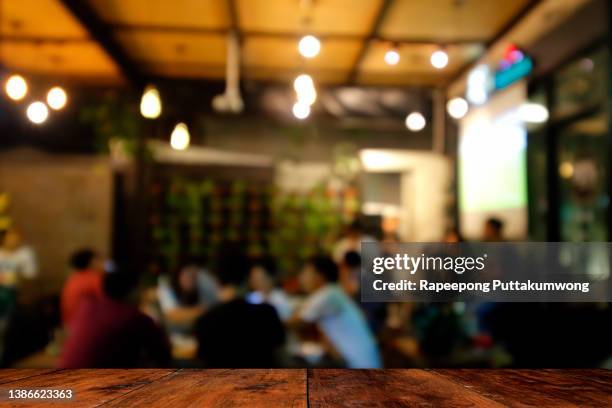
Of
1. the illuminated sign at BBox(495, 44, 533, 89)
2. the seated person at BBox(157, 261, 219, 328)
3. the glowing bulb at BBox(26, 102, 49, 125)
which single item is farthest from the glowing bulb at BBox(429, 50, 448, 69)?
the glowing bulb at BBox(26, 102, 49, 125)

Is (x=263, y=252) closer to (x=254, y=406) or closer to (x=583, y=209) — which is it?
(x=583, y=209)

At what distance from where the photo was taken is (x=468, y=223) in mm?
7828

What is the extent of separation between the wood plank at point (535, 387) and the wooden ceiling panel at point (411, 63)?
5.33 metres

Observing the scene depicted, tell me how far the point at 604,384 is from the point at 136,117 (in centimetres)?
732

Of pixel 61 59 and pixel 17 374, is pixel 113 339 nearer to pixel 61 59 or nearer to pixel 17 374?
pixel 17 374

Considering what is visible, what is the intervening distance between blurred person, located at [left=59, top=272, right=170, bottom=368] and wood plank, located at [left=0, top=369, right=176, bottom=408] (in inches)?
56.7

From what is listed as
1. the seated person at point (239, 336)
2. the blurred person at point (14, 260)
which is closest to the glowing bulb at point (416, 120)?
the seated person at point (239, 336)

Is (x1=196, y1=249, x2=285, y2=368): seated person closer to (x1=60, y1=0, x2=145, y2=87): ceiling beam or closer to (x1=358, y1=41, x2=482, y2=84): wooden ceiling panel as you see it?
(x1=60, y1=0, x2=145, y2=87): ceiling beam

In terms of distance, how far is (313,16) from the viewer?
572 cm

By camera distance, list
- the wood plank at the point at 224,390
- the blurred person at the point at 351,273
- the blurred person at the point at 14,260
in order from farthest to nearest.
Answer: the blurred person at the point at 14,260, the blurred person at the point at 351,273, the wood plank at the point at 224,390

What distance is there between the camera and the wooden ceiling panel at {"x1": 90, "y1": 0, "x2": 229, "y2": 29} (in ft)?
18.2

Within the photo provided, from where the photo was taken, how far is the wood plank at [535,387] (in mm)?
1028

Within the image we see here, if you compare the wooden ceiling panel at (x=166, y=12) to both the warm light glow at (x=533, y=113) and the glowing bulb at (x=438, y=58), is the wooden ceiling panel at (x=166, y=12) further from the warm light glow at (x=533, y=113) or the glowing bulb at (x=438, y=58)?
the warm light glow at (x=533, y=113)

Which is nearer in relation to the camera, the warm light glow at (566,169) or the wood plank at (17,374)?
the wood plank at (17,374)
